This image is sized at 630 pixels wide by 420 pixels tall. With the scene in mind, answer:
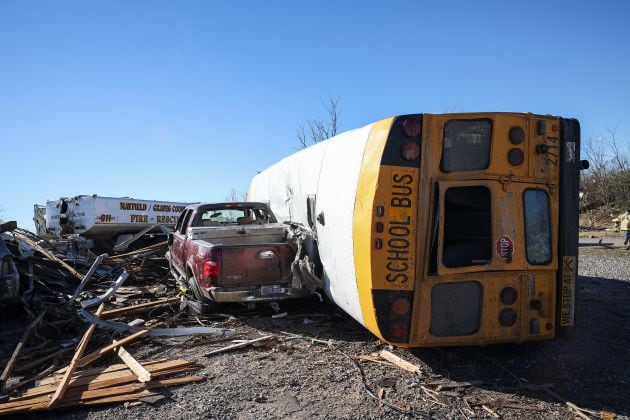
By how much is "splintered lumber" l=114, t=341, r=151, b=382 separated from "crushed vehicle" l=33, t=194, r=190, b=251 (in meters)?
12.3

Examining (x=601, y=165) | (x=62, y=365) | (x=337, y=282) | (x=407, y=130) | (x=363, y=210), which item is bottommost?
(x=62, y=365)

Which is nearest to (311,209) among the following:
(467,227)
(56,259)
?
(467,227)

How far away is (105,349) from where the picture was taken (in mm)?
5199

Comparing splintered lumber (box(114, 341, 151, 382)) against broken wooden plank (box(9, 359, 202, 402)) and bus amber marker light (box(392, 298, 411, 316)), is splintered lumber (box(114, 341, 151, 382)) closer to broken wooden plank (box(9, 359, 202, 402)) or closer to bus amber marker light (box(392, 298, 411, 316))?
broken wooden plank (box(9, 359, 202, 402))

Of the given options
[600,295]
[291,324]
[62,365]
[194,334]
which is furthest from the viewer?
[600,295]

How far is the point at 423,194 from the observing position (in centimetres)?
434

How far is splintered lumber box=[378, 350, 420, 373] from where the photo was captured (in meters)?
4.63

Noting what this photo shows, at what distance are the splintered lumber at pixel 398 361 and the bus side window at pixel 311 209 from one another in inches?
86.0

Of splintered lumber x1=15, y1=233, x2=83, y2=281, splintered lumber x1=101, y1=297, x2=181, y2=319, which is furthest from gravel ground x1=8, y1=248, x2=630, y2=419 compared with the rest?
splintered lumber x1=15, y1=233, x2=83, y2=281

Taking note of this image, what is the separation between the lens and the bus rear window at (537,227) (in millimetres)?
4555

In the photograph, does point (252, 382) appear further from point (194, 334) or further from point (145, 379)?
point (194, 334)

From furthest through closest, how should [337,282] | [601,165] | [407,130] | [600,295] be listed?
[601,165] → [600,295] → [337,282] → [407,130]

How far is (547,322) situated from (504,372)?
66 centimetres

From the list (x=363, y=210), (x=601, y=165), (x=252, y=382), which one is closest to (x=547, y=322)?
(x=363, y=210)
